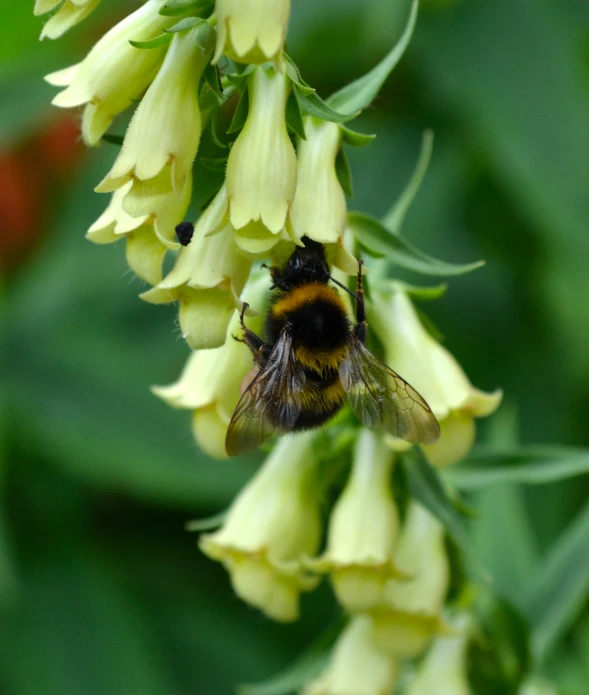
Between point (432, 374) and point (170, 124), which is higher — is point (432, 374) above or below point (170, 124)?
below

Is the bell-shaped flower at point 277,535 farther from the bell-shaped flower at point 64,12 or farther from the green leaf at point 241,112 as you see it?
the bell-shaped flower at point 64,12

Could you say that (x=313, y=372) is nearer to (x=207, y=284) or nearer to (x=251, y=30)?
(x=207, y=284)

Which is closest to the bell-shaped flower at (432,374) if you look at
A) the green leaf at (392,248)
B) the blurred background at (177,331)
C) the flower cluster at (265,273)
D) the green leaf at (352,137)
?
the flower cluster at (265,273)

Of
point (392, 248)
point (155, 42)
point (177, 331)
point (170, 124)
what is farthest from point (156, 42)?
point (177, 331)

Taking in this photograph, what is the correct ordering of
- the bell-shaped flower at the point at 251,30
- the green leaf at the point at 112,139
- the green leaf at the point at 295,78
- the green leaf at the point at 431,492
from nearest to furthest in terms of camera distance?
the bell-shaped flower at the point at 251,30 < the green leaf at the point at 295,78 < the green leaf at the point at 112,139 < the green leaf at the point at 431,492

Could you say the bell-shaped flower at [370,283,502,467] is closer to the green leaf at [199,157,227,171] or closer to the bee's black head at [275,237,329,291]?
the bee's black head at [275,237,329,291]

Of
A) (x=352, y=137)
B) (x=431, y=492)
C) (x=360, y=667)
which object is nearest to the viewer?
(x=352, y=137)
